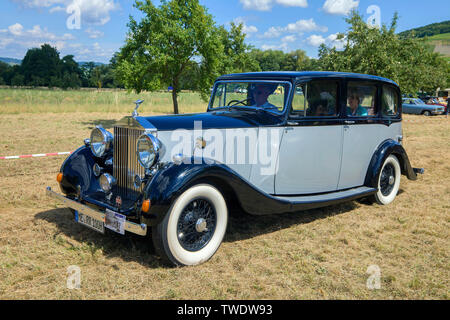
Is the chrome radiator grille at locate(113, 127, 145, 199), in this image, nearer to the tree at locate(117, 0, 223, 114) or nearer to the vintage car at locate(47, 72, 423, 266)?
the vintage car at locate(47, 72, 423, 266)

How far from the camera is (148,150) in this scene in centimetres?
350

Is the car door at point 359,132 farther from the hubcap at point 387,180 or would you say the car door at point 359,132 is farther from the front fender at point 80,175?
the front fender at point 80,175

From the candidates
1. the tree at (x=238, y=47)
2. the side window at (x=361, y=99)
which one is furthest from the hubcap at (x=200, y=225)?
the tree at (x=238, y=47)

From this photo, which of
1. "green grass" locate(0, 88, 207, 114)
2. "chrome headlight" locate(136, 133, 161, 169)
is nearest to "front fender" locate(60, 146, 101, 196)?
"chrome headlight" locate(136, 133, 161, 169)

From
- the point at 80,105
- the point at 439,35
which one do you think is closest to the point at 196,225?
the point at 80,105

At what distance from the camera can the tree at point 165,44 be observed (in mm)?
15734

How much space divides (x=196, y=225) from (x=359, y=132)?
2.91 metres

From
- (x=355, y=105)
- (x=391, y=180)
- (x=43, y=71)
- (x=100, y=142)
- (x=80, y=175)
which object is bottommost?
(x=391, y=180)

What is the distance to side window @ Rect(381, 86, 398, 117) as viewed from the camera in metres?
5.59

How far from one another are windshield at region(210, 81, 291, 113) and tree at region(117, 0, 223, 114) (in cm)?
1111

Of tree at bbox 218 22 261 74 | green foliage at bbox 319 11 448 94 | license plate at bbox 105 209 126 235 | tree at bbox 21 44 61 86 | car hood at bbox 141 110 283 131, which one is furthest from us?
tree at bbox 21 44 61 86

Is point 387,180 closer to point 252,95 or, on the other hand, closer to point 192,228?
point 252,95
